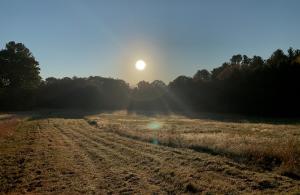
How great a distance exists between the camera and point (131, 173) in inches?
638

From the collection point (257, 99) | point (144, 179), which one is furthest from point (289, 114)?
point (144, 179)

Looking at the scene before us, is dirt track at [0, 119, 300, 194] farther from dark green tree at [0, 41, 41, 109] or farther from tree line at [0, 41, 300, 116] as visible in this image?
dark green tree at [0, 41, 41, 109]

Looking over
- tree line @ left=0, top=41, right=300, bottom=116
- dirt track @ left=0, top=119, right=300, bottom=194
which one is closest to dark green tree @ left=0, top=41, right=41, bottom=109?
tree line @ left=0, top=41, right=300, bottom=116

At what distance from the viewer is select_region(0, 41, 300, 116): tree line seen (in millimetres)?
86938

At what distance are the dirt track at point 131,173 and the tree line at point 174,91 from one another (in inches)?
2745

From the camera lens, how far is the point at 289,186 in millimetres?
12445

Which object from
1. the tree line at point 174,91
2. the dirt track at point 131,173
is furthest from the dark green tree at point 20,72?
the dirt track at point 131,173

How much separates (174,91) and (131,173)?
4346 inches

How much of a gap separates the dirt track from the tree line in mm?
69730

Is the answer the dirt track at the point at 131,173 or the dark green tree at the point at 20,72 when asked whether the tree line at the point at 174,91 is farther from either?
the dirt track at the point at 131,173

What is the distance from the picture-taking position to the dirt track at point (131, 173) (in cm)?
1318

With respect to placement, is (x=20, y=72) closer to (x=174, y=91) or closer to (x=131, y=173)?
(x=174, y=91)

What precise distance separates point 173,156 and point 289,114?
69.1 metres

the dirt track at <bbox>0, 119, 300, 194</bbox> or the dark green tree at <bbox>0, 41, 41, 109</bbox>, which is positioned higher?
the dark green tree at <bbox>0, 41, 41, 109</bbox>
